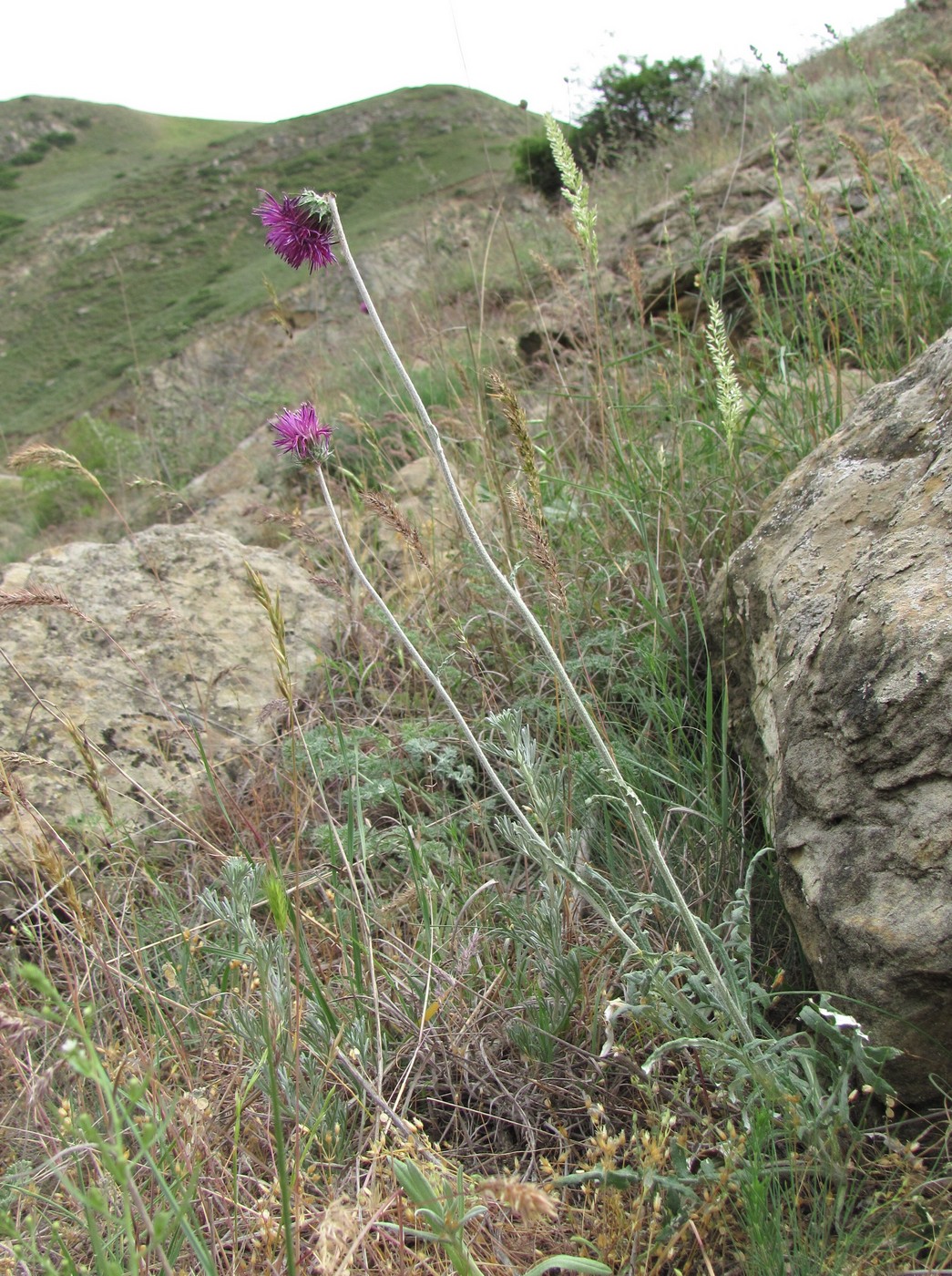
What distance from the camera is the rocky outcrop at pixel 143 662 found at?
267cm

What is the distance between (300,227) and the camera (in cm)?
147

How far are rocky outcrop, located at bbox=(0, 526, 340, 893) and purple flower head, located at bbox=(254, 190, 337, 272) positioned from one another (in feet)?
3.42

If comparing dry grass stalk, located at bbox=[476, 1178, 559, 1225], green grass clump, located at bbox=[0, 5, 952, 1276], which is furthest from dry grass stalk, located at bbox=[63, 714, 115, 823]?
dry grass stalk, located at bbox=[476, 1178, 559, 1225]

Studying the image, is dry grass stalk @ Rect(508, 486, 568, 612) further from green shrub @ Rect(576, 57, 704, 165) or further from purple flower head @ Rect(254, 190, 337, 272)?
green shrub @ Rect(576, 57, 704, 165)

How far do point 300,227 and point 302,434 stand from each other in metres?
0.40

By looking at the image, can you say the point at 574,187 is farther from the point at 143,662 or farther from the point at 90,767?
the point at 143,662

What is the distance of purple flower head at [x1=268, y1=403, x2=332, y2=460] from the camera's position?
1.69 m

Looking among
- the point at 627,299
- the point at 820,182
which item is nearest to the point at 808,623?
the point at 627,299

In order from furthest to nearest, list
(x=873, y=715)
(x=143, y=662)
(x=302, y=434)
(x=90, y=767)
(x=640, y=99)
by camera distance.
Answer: (x=640, y=99) < (x=143, y=662) < (x=302, y=434) < (x=90, y=767) < (x=873, y=715)

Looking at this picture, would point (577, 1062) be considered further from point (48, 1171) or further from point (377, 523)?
point (377, 523)

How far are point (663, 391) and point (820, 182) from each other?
3.07 meters

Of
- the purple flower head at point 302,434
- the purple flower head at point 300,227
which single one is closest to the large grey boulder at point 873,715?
the purple flower head at point 302,434

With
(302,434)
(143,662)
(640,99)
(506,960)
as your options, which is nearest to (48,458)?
(302,434)

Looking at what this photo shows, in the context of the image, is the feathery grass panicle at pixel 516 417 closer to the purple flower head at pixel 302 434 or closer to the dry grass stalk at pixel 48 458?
the purple flower head at pixel 302 434
